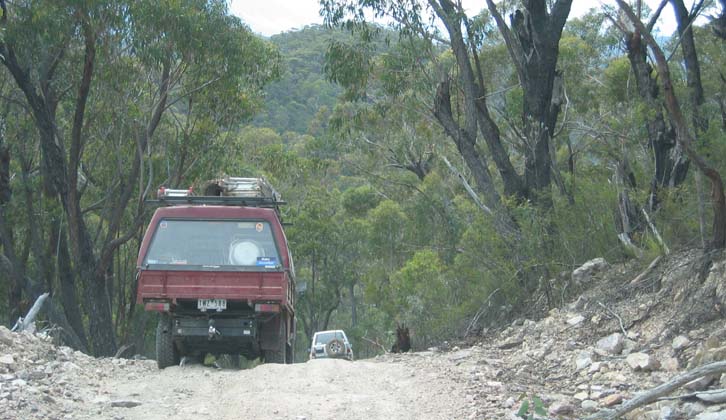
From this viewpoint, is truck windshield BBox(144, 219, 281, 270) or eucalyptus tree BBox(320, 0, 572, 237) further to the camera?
eucalyptus tree BBox(320, 0, 572, 237)

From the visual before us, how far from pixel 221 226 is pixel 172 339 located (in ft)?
5.28

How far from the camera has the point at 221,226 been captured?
1234 cm

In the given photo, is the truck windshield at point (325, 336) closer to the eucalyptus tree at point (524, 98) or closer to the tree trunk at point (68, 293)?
the tree trunk at point (68, 293)

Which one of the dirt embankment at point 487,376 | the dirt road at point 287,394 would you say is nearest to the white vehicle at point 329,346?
the dirt embankment at point 487,376

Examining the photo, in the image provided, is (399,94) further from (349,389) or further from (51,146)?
(349,389)

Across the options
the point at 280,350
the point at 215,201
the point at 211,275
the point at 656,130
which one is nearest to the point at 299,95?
the point at 656,130

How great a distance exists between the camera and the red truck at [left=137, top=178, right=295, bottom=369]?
11883mm

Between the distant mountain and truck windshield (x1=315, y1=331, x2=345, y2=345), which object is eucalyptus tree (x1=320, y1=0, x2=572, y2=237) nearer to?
truck windshield (x1=315, y1=331, x2=345, y2=345)

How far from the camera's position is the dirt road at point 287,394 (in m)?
7.89

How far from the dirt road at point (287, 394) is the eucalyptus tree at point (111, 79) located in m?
9.42

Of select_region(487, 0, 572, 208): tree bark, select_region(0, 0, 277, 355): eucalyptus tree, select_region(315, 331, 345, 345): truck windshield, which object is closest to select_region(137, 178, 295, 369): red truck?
select_region(487, 0, 572, 208): tree bark

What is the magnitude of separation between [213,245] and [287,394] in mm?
3813

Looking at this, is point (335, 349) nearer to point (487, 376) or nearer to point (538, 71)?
point (538, 71)

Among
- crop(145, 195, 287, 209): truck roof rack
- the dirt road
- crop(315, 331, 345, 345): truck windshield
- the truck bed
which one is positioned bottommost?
crop(315, 331, 345, 345): truck windshield
